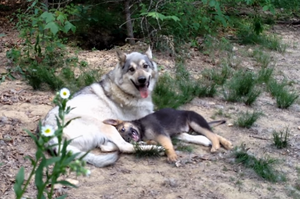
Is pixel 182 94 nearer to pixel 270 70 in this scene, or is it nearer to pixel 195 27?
pixel 270 70

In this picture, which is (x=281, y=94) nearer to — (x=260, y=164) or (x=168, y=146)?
(x=260, y=164)

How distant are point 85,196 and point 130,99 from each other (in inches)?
69.8

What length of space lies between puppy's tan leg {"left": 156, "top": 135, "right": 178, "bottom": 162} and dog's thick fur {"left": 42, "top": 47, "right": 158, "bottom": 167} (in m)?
0.33

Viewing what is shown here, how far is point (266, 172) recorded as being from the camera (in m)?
3.95

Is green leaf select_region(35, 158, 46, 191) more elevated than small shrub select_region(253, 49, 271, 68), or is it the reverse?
green leaf select_region(35, 158, 46, 191)

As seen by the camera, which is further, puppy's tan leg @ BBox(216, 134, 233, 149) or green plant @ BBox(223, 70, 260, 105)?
green plant @ BBox(223, 70, 260, 105)

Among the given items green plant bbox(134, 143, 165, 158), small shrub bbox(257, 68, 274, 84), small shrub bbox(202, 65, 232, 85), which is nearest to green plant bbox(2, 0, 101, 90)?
small shrub bbox(202, 65, 232, 85)

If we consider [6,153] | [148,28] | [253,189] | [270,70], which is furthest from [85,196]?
[148,28]

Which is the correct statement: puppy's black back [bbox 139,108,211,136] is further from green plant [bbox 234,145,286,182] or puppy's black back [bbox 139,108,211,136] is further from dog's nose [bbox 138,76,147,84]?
green plant [bbox 234,145,286,182]

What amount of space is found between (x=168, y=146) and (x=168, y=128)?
1.44ft

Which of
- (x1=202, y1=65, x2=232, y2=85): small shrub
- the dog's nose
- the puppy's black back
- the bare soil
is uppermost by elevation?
the dog's nose

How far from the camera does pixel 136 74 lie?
4832 millimetres

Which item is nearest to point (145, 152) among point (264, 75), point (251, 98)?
point (251, 98)

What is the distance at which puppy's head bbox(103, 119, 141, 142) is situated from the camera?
4.52 meters
